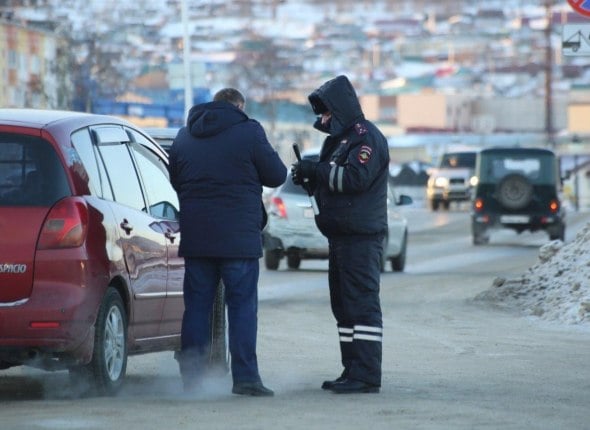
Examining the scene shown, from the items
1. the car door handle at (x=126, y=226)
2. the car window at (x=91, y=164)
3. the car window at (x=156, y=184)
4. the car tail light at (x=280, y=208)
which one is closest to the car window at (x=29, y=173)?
the car window at (x=91, y=164)

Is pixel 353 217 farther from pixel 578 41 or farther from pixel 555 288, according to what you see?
pixel 555 288

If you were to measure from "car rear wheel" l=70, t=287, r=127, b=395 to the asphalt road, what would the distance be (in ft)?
0.39

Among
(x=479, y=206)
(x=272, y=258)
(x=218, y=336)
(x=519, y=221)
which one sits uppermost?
(x=218, y=336)

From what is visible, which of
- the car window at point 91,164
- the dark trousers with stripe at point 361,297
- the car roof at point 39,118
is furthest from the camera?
the dark trousers with stripe at point 361,297

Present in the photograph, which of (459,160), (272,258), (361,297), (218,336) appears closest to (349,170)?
(361,297)

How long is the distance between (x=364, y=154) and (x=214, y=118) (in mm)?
883

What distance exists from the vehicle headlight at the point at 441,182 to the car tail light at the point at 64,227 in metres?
52.9

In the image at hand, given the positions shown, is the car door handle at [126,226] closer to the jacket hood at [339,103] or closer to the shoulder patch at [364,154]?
the jacket hood at [339,103]

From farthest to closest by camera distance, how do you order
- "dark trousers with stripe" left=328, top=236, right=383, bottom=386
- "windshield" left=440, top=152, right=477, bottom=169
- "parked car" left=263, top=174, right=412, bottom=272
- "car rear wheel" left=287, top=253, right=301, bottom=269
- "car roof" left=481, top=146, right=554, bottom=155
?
"windshield" left=440, top=152, right=477, bottom=169 < "car roof" left=481, top=146, right=554, bottom=155 < "car rear wheel" left=287, top=253, right=301, bottom=269 < "parked car" left=263, top=174, right=412, bottom=272 < "dark trousers with stripe" left=328, top=236, right=383, bottom=386

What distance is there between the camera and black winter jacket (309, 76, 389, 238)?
36.9 feet

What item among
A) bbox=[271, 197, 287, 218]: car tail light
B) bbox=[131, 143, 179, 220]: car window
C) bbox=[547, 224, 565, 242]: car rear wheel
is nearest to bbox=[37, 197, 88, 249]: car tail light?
bbox=[131, 143, 179, 220]: car window

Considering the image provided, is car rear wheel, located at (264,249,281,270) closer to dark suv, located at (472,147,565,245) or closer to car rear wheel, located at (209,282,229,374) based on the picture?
dark suv, located at (472,147,565,245)

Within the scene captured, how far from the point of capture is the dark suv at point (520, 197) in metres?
36.8

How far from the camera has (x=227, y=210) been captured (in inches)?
432
